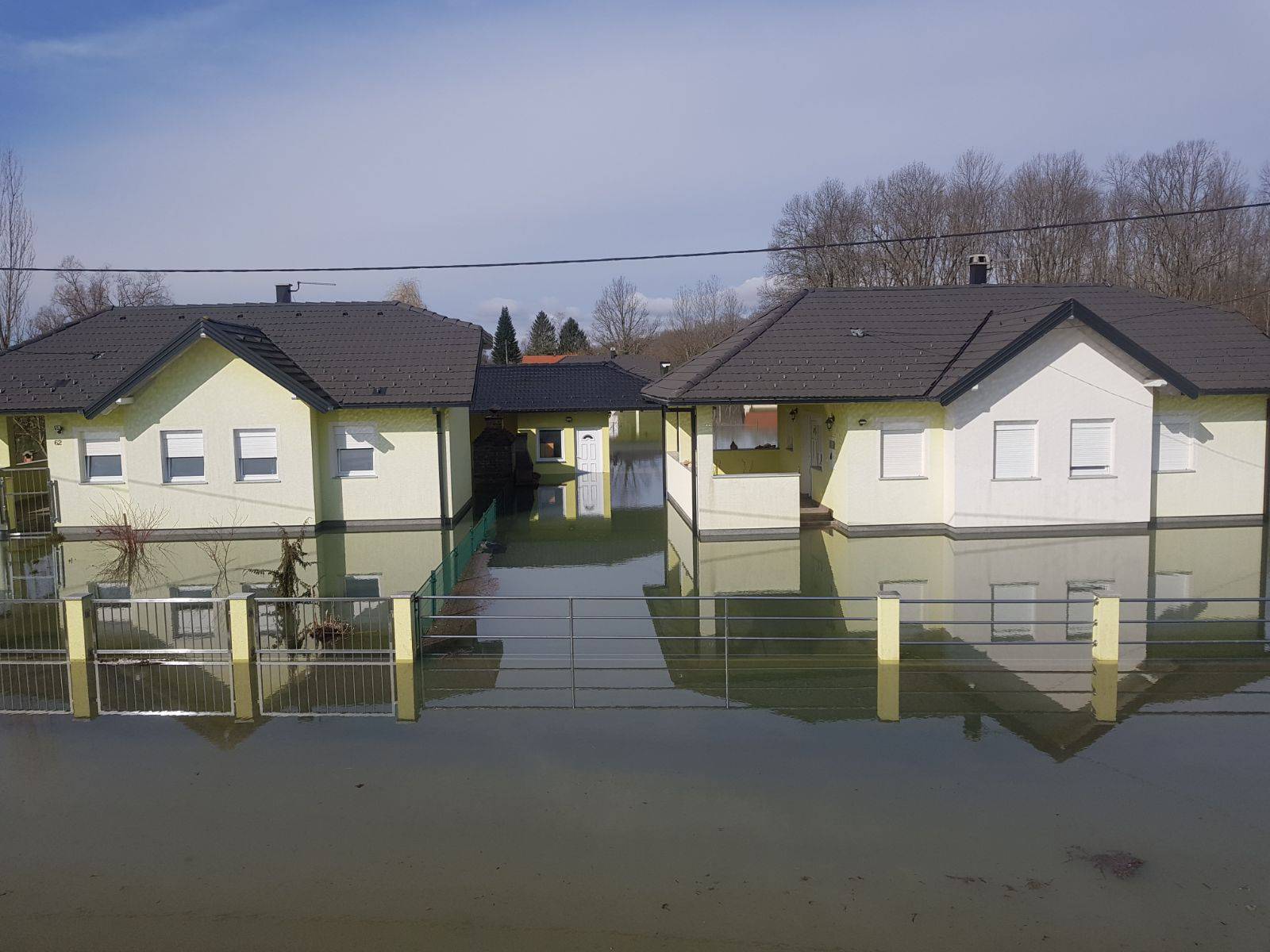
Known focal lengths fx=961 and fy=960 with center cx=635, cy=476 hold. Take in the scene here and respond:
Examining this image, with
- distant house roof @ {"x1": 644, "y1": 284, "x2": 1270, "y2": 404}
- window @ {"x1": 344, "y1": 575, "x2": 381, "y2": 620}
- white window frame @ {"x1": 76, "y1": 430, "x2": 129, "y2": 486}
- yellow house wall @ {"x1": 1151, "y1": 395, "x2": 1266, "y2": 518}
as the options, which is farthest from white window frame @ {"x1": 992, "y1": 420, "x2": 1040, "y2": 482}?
white window frame @ {"x1": 76, "y1": 430, "x2": 129, "y2": 486}

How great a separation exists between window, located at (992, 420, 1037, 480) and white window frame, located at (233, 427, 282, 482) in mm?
15216

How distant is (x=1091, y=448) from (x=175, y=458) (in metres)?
19.5

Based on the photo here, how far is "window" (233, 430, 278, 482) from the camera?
69.4 feet

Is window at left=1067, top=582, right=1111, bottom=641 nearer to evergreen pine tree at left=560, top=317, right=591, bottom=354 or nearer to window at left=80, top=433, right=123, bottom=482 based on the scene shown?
window at left=80, top=433, right=123, bottom=482

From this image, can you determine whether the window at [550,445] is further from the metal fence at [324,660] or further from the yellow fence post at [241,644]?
the yellow fence post at [241,644]

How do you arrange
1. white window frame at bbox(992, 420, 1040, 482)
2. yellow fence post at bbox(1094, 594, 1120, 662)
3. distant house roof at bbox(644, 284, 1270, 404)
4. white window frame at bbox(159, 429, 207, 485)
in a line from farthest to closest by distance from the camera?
white window frame at bbox(159, 429, 207, 485), white window frame at bbox(992, 420, 1040, 482), distant house roof at bbox(644, 284, 1270, 404), yellow fence post at bbox(1094, 594, 1120, 662)

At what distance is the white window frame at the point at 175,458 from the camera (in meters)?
21.0

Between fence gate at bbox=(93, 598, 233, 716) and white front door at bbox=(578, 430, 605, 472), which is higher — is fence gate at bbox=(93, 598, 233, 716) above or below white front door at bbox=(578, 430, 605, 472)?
below

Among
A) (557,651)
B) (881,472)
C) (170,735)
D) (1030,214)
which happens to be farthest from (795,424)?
(1030,214)

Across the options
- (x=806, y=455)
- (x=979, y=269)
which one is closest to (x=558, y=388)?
(x=806, y=455)

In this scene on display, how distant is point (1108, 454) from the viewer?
1970 centimetres

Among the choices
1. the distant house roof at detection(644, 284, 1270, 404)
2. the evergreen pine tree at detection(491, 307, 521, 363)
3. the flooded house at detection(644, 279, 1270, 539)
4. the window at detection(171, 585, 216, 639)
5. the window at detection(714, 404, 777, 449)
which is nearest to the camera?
the window at detection(171, 585, 216, 639)

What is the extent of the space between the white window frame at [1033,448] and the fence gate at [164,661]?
575 inches

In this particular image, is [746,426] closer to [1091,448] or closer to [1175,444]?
[1175,444]
